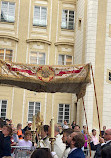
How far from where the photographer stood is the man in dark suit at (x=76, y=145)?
17.2 ft

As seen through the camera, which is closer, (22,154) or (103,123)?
(22,154)

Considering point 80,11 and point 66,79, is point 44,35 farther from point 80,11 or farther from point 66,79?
point 66,79

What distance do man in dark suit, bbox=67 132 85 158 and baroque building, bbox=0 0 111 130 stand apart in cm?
1515

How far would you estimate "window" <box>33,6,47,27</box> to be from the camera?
23.6 m

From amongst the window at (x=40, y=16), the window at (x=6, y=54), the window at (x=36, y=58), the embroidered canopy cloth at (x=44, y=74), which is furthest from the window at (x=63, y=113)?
the embroidered canopy cloth at (x=44, y=74)

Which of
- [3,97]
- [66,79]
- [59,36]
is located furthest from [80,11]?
[66,79]

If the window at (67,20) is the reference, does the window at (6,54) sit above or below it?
below

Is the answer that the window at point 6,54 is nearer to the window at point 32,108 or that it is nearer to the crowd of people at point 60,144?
the window at point 32,108

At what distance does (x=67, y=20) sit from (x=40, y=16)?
85.2 inches

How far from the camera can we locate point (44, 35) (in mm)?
23469

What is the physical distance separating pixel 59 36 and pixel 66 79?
14264 mm

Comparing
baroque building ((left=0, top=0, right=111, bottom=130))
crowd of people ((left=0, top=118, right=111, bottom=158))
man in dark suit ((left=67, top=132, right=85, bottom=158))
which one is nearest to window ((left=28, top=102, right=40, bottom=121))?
baroque building ((left=0, top=0, right=111, bottom=130))

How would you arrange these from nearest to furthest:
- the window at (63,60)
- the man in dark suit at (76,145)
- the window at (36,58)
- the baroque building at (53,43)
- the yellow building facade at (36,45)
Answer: the man in dark suit at (76,145) → the baroque building at (53,43) → the yellow building facade at (36,45) → the window at (36,58) → the window at (63,60)

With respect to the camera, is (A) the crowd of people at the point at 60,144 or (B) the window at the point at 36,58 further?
(B) the window at the point at 36,58
